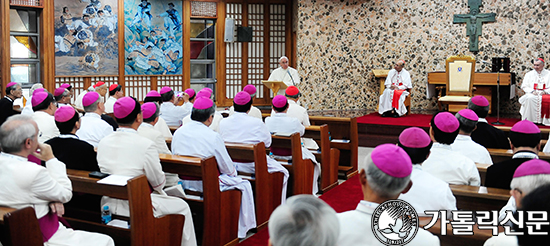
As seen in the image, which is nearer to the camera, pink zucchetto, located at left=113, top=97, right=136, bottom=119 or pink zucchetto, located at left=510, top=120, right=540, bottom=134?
pink zucchetto, located at left=510, top=120, right=540, bottom=134

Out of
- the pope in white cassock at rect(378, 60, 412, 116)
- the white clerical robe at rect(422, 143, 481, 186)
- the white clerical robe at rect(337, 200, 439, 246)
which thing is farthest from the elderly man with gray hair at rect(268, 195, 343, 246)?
the pope in white cassock at rect(378, 60, 412, 116)

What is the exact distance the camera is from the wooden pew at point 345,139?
6754mm

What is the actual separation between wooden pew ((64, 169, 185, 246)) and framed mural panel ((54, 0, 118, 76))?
8270 mm

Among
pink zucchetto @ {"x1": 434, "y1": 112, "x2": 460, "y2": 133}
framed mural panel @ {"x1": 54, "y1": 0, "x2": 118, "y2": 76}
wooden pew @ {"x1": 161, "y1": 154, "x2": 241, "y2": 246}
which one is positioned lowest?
wooden pew @ {"x1": 161, "y1": 154, "x2": 241, "y2": 246}

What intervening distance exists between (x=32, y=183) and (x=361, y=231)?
1766 millimetres

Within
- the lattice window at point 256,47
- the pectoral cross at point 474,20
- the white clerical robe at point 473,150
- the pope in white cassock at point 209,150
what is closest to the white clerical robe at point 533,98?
the pectoral cross at point 474,20

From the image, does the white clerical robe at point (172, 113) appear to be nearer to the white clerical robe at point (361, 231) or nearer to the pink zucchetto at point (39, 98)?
the pink zucchetto at point (39, 98)

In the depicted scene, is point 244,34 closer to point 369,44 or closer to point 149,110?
point 369,44

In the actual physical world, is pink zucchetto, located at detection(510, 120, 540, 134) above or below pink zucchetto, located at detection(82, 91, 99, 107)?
below

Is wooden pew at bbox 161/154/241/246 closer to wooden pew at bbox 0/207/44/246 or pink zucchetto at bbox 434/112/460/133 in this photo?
wooden pew at bbox 0/207/44/246

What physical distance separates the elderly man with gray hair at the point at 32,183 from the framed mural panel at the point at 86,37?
347 inches

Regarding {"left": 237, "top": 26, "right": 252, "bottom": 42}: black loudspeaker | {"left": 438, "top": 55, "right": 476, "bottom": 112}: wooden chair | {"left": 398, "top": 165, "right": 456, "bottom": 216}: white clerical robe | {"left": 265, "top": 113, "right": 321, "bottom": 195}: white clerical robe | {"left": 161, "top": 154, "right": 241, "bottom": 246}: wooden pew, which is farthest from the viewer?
{"left": 237, "top": 26, "right": 252, "bottom": 42}: black loudspeaker

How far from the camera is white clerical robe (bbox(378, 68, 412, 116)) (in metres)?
10.7

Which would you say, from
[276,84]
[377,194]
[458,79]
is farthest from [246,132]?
[458,79]
